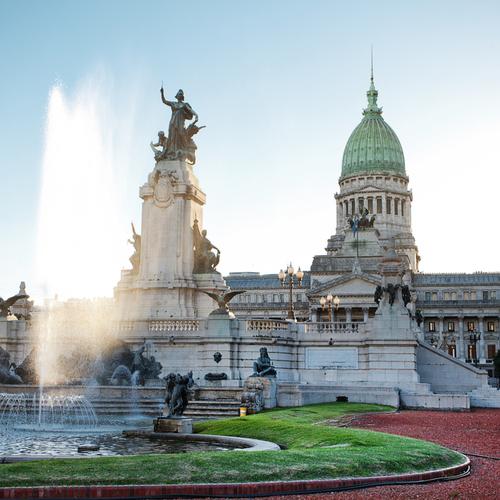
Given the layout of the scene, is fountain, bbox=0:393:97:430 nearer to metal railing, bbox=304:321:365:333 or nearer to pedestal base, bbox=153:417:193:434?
pedestal base, bbox=153:417:193:434

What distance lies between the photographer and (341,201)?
538 ft

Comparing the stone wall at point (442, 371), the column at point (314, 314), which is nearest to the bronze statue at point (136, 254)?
the stone wall at point (442, 371)

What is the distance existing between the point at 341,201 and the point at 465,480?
149 metres

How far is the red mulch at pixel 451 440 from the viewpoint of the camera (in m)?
14.3

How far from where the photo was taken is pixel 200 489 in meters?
13.8

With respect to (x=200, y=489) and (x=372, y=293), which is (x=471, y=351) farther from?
(x=200, y=489)

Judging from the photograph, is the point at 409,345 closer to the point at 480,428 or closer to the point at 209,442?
the point at 480,428

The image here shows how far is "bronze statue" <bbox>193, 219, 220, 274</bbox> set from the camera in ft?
159

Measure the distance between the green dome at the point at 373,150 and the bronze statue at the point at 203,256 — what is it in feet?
373

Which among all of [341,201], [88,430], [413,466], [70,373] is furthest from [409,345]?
[341,201]

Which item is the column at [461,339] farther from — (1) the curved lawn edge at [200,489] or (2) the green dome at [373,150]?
(1) the curved lawn edge at [200,489]

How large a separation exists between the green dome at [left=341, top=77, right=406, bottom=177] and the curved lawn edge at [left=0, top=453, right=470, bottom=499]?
147 meters

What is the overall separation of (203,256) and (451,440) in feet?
88.5

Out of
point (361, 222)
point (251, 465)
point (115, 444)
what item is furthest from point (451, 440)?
point (361, 222)
